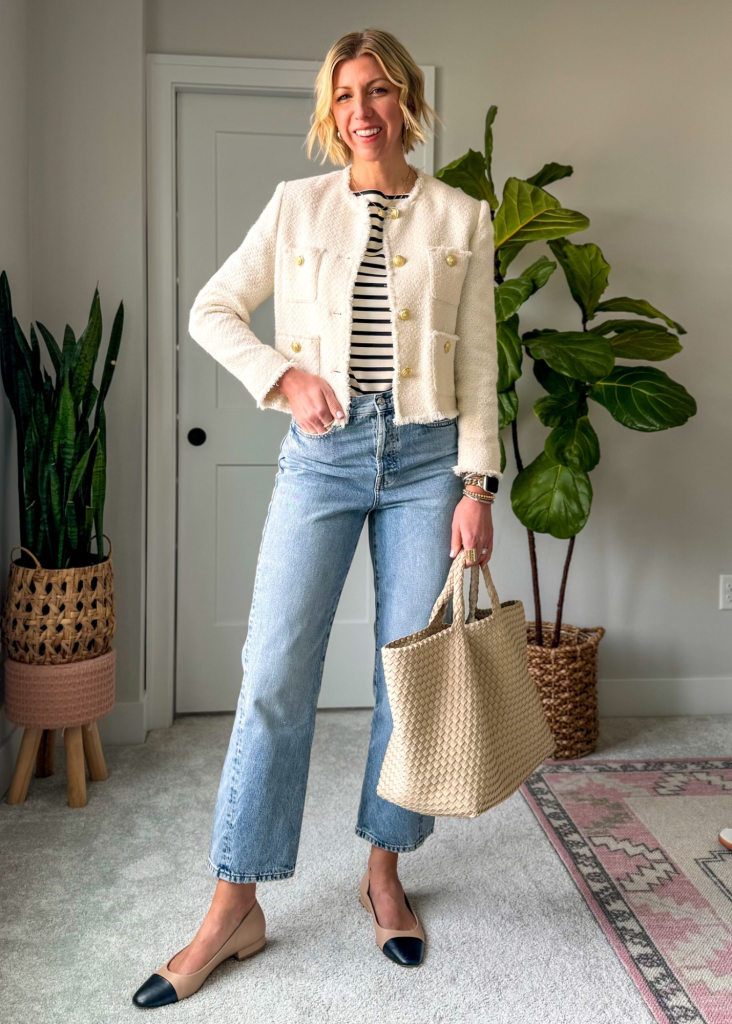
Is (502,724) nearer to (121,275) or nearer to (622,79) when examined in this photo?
(121,275)

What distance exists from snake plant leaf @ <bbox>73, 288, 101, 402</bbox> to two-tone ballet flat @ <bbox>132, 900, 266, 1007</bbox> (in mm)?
1336

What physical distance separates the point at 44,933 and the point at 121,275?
173cm

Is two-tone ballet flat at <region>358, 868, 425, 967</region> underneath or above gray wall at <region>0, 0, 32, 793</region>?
underneath

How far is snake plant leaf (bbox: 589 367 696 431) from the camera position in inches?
90.4

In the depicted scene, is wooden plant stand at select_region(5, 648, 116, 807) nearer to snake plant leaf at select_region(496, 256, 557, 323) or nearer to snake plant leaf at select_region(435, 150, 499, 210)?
snake plant leaf at select_region(496, 256, 557, 323)

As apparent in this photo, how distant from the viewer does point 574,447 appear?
2363mm

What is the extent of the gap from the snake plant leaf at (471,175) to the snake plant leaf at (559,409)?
55 cm

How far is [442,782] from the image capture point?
1.36 metres

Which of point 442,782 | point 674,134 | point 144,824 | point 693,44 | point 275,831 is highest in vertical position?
point 693,44

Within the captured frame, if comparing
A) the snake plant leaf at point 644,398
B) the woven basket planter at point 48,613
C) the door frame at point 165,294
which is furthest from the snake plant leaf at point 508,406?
the woven basket planter at point 48,613

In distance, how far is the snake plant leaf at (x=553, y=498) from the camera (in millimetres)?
2301

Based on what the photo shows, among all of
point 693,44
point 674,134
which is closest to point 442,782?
point 674,134

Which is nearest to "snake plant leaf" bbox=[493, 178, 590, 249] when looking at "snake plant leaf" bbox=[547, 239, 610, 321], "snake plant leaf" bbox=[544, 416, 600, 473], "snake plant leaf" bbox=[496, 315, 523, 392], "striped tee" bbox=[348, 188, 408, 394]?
"snake plant leaf" bbox=[547, 239, 610, 321]

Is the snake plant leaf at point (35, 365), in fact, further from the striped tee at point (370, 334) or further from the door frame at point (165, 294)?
the striped tee at point (370, 334)
